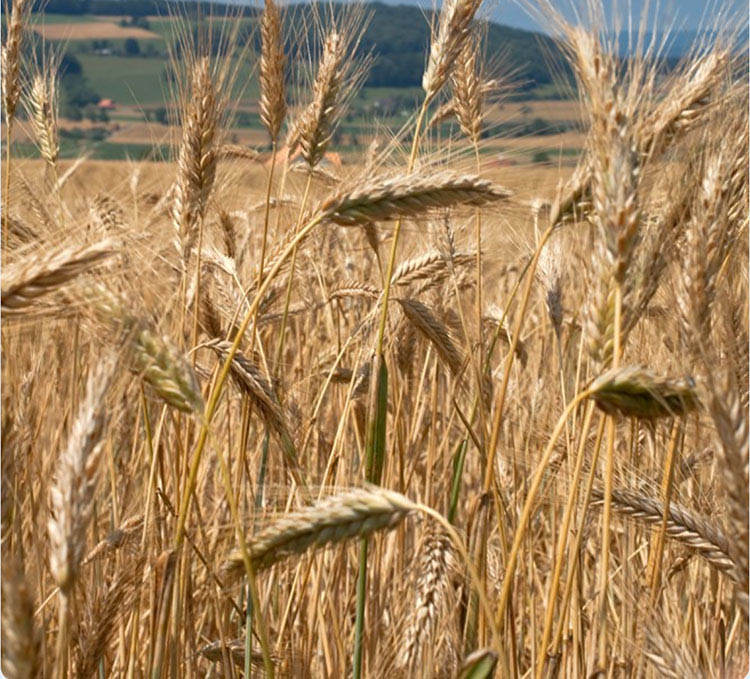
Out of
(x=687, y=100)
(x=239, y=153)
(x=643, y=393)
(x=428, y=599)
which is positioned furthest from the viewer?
(x=239, y=153)

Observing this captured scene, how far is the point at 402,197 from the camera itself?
4.99 feet

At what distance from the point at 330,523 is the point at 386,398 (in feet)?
1.62

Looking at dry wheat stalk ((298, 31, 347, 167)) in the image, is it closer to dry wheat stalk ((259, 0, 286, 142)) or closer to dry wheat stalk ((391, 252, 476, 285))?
dry wheat stalk ((259, 0, 286, 142))

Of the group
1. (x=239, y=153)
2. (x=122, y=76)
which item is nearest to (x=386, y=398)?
(x=239, y=153)

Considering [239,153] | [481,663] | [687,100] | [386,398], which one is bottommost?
[481,663]

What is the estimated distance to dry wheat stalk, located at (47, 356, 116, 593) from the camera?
1.05m

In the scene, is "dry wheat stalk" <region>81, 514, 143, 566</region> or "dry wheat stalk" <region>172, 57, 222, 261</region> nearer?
"dry wheat stalk" <region>81, 514, 143, 566</region>

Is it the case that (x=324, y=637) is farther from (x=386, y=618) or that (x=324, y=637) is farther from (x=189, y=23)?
(x=189, y=23)

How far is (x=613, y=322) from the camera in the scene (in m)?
1.38

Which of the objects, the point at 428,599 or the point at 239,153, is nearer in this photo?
the point at 428,599

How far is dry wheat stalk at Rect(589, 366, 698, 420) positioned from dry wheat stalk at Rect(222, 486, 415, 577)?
0.32 m

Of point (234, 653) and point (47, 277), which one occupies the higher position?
point (47, 277)

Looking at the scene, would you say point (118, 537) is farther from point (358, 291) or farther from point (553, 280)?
point (553, 280)

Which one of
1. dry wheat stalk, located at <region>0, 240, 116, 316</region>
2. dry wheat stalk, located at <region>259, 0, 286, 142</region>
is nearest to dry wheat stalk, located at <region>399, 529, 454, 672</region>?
dry wheat stalk, located at <region>0, 240, 116, 316</region>
